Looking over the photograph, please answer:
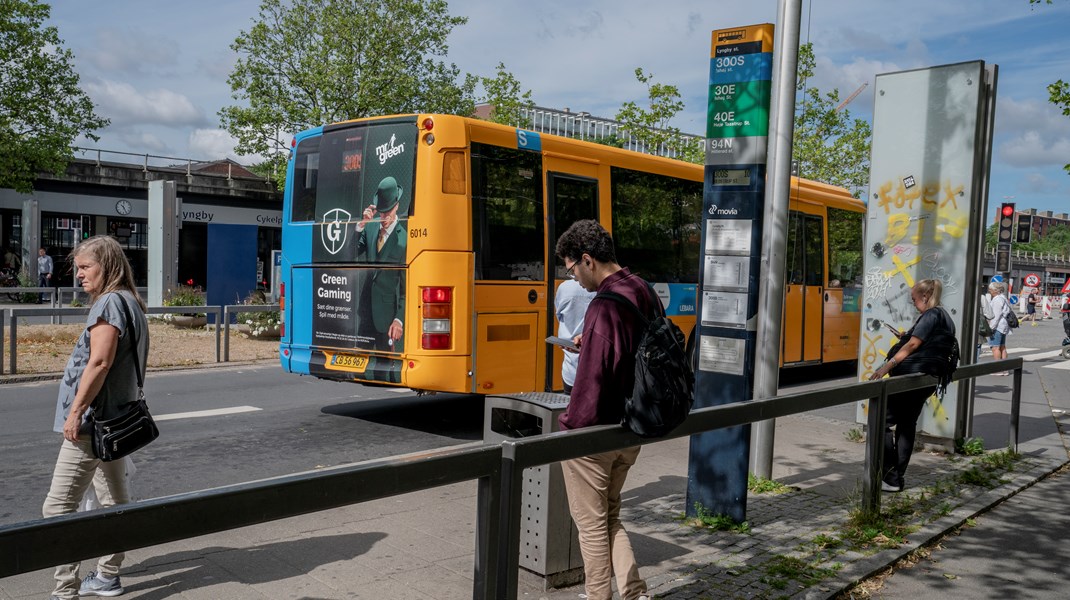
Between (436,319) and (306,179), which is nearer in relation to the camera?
(436,319)

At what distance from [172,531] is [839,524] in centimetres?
480

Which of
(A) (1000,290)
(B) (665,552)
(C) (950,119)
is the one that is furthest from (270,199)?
(B) (665,552)

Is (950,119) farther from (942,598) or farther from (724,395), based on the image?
(942,598)

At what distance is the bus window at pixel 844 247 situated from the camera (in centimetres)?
1462

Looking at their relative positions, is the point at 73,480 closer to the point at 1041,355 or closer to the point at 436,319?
the point at 436,319

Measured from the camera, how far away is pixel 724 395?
5.55 meters

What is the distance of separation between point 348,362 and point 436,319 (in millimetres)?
1224

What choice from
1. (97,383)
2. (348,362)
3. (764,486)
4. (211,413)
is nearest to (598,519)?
(97,383)

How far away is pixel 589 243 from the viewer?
3873 millimetres

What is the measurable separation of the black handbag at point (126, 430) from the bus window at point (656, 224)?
22.2 feet

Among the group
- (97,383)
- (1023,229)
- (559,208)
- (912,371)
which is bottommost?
(912,371)

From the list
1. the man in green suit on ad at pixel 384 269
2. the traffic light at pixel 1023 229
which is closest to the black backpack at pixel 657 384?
the man in green suit on ad at pixel 384 269

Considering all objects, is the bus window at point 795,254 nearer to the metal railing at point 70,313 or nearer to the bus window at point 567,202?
the bus window at point 567,202

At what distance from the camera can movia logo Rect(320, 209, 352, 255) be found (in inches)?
362
